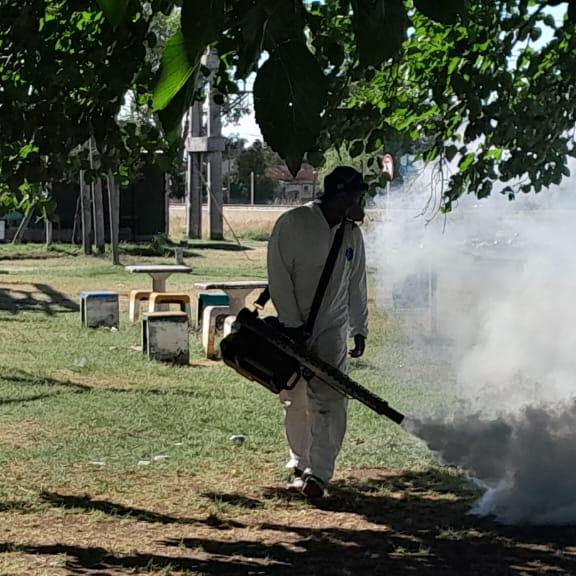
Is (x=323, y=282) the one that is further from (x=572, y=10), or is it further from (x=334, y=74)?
(x=572, y=10)

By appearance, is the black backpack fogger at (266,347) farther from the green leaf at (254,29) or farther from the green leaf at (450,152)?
the green leaf at (254,29)

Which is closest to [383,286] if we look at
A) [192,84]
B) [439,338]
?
[439,338]

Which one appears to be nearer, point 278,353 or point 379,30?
point 379,30

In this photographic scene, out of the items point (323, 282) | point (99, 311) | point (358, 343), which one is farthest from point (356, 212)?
point (99, 311)

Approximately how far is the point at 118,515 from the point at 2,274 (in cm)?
1878

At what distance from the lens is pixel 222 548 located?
5570mm

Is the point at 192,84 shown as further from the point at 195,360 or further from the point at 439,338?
the point at 439,338

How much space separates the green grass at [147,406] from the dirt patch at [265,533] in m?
0.55

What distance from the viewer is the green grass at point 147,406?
7445 millimetres

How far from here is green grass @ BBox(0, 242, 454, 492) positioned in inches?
293

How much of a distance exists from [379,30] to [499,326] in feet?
34.3

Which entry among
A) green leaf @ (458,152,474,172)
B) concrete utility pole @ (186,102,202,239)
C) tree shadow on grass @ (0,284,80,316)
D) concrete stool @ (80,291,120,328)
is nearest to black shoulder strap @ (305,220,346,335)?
green leaf @ (458,152,474,172)

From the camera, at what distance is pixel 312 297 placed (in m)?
6.29

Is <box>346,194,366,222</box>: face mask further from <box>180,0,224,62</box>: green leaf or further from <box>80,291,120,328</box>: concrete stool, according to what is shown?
<box>80,291,120,328</box>: concrete stool
